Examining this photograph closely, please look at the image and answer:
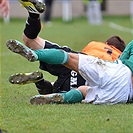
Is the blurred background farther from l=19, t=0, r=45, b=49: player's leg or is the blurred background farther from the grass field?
the grass field

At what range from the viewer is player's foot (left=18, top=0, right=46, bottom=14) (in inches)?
227

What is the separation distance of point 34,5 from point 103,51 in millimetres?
1096

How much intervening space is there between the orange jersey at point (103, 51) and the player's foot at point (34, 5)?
3.08 feet

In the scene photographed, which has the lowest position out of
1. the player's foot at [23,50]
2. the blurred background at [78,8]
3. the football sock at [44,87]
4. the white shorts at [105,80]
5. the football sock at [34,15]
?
the blurred background at [78,8]

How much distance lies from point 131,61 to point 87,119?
3.39ft

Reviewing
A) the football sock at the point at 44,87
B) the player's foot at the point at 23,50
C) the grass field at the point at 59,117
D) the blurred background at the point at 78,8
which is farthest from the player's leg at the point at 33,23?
the blurred background at the point at 78,8

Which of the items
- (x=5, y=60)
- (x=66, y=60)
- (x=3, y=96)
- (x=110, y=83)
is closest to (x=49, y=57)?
(x=66, y=60)

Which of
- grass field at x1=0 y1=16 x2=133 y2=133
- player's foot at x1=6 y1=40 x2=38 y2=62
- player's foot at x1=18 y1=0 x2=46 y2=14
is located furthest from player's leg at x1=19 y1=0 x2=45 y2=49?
player's foot at x1=6 y1=40 x2=38 y2=62

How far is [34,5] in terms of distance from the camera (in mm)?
5820

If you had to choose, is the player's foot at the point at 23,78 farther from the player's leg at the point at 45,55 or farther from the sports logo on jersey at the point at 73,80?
the sports logo on jersey at the point at 73,80

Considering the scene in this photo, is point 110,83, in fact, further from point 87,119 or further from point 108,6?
point 108,6

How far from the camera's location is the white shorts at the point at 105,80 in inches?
215

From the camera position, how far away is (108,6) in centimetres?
2792

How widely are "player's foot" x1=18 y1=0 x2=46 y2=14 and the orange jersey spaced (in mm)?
938
